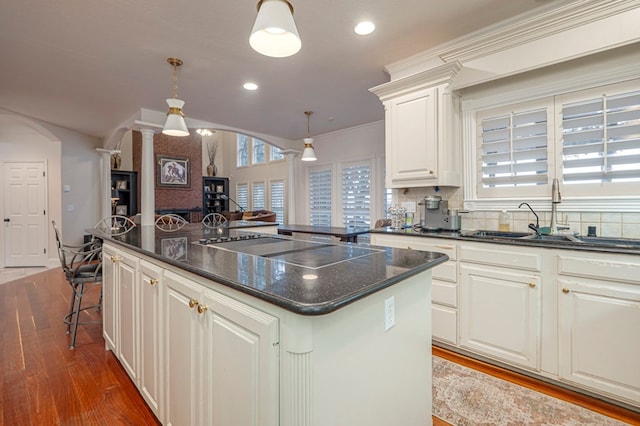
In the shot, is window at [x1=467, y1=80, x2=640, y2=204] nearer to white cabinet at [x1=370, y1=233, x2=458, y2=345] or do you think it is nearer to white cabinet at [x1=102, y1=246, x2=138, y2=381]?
white cabinet at [x1=370, y1=233, x2=458, y2=345]

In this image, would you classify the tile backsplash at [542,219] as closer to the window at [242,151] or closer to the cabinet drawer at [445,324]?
the cabinet drawer at [445,324]

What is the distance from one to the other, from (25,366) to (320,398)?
2657 mm

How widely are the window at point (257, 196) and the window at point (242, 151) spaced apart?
37.8 inches

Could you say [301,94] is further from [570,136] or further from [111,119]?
[111,119]

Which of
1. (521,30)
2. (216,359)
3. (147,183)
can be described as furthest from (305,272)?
(147,183)

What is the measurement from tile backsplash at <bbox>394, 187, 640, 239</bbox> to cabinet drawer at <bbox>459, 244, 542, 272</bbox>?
612mm

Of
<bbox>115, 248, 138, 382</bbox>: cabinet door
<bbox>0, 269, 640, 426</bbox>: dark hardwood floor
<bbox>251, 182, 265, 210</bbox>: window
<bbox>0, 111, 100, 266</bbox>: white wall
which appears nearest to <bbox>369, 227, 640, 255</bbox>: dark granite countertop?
<bbox>0, 269, 640, 426</bbox>: dark hardwood floor

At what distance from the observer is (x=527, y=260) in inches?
77.0

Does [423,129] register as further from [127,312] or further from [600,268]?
[127,312]

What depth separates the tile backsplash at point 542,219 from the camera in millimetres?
2057

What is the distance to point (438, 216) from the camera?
275cm

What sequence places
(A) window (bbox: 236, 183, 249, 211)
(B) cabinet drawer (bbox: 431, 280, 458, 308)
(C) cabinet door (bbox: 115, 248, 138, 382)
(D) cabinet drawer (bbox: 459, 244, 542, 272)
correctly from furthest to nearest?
(A) window (bbox: 236, 183, 249, 211) → (B) cabinet drawer (bbox: 431, 280, 458, 308) → (D) cabinet drawer (bbox: 459, 244, 542, 272) → (C) cabinet door (bbox: 115, 248, 138, 382)

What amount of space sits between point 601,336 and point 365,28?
2.60 meters

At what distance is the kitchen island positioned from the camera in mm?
841
